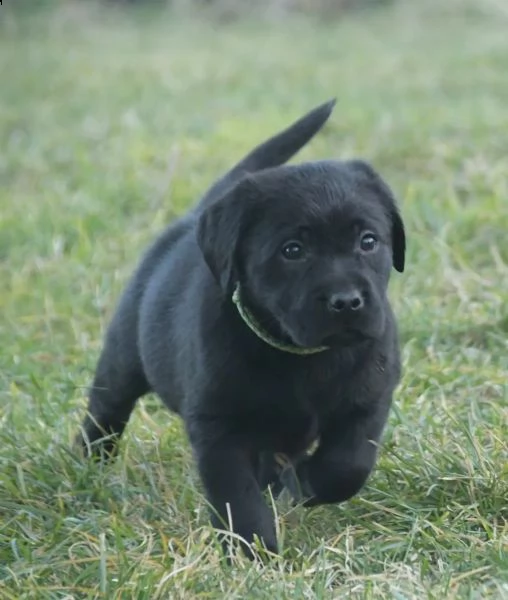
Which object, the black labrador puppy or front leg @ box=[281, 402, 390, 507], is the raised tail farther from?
front leg @ box=[281, 402, 390, 507]

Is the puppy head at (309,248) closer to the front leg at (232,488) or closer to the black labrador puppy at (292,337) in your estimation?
the black labrador puppy at (292,337)

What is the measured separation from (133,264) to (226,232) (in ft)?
8.91

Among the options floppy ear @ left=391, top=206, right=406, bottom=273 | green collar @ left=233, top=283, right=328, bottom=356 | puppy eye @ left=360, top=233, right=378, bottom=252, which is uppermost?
puppy eye @ left=360, top=233, right=378, bottom=252

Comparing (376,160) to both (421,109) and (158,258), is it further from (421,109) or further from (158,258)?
(158,258)

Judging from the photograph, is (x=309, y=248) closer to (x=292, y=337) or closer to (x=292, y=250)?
(x=292, y=250)

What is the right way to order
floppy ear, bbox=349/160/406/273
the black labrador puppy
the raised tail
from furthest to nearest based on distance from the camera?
the raised tail
floppy ear, bbox=349/160/406/273
the black labrador puppy

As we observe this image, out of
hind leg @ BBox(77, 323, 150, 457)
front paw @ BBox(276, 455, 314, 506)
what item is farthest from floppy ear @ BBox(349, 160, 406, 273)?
hind leg @ BBox(77, 323, 150, 457)

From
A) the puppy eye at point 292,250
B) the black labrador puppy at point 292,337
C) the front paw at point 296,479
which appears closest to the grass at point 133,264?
the front paw at point 296,479

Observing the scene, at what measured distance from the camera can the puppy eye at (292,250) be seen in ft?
9.77

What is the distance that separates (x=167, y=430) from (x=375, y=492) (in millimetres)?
713

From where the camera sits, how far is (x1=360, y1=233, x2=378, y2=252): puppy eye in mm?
3012

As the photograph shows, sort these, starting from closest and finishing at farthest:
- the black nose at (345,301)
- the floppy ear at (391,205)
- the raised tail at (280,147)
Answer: the black nose at (345,301)
the floppy ear at (391,205)
the raised tail at (280,147)

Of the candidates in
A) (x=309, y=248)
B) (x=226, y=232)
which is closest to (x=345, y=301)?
(x=309, y=248)

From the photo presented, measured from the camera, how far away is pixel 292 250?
2990 millimetres
